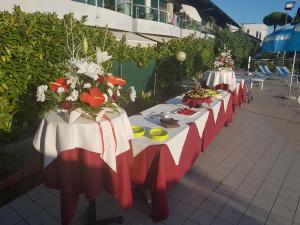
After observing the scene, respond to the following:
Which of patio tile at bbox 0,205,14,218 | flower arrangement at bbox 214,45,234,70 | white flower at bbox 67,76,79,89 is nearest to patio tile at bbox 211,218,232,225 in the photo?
white flower at bbox 67,76,79,89

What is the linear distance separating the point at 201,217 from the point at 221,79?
5.85 meters

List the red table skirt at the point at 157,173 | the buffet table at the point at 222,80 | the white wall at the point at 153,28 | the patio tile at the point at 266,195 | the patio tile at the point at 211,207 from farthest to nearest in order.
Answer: the white wall at the point at 153,28
the buffet table at the point at 222,80
the patio tile at the point at 266,195
the patio tile at the point at 211,207
the red table skirt at the point at 157,173

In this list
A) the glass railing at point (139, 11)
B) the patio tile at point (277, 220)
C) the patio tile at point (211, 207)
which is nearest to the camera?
the patio tile at point (277, 220)

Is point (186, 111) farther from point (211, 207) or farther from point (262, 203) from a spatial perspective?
point (262, 203)

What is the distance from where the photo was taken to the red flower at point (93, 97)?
2.62 meters

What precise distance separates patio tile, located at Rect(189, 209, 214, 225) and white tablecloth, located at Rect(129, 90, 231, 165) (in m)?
0.78

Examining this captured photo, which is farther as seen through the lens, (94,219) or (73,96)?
(94,219)

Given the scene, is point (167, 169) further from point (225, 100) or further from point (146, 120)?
point (225, 100)

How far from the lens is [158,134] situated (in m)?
3.54

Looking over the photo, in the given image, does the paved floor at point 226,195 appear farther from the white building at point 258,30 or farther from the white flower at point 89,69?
the white building at point 258,30

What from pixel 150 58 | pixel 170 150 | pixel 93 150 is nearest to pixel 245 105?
pixel 150 58

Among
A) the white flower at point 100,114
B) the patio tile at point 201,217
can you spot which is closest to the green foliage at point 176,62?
the patio tile at point 201,217

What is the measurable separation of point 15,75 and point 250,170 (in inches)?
193

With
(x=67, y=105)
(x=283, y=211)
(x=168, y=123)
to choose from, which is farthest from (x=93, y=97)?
(x=283, y=211)
